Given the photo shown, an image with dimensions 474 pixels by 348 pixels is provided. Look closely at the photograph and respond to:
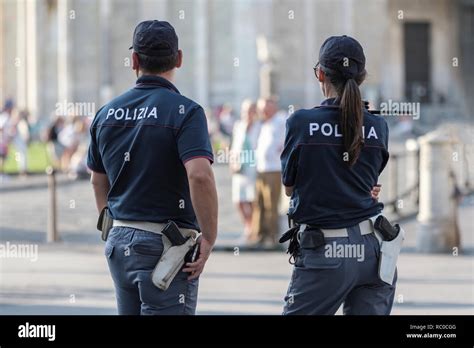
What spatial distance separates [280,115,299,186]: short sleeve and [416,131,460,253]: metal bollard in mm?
8577

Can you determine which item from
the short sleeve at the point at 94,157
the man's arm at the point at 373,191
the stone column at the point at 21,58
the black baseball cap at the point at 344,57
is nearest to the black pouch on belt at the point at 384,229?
the man's arm at the point at 373,191

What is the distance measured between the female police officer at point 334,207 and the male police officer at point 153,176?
0.43m

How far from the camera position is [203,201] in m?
5.25

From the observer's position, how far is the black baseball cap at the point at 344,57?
5414 millimetres

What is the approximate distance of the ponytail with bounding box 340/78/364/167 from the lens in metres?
5.26

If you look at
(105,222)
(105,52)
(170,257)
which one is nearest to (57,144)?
(105,52)

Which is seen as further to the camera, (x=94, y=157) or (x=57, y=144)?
(x=57, y=144)

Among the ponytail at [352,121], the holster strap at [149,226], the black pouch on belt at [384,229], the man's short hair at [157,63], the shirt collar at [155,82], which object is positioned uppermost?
the man's short hair at [157,63]

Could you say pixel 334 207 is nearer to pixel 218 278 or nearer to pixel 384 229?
pixel 384 229

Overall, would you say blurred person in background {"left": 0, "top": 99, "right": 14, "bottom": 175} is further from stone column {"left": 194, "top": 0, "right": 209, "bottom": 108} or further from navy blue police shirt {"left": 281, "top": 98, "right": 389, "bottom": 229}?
navy blue police shirt {"left": 281, "top": 98, "right": 389, "bottom": 229}

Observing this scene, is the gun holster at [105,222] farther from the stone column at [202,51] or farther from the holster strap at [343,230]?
the stone column at [202,51]

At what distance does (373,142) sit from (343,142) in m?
0.19

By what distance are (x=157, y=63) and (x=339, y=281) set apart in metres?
1.35
